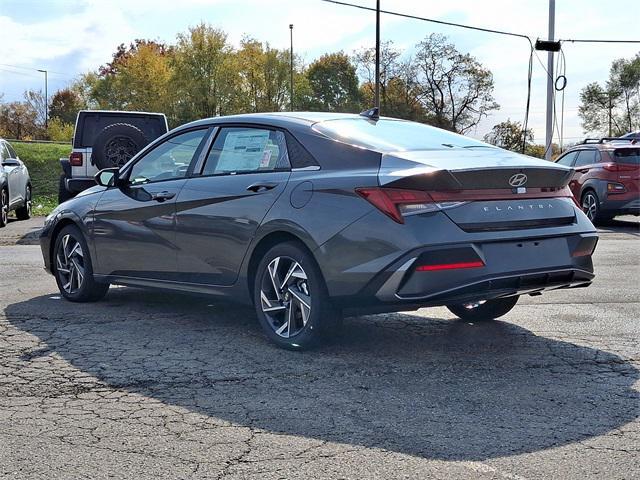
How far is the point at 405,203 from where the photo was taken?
486cm

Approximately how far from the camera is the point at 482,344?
18.5 ft

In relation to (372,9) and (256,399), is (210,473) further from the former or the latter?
(372,9)

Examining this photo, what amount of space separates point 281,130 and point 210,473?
9.84 ft

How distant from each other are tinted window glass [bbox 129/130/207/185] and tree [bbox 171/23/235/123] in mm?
58942

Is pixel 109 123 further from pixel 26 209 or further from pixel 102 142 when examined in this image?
pixel 26 209

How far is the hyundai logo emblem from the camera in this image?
16.8 feet

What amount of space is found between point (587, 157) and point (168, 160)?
1226 centimetres

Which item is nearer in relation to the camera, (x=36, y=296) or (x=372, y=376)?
(x=372, y=376)

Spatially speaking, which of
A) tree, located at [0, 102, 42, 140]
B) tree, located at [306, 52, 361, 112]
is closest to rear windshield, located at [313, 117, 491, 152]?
tree, located at [306, 52, 361, 112]

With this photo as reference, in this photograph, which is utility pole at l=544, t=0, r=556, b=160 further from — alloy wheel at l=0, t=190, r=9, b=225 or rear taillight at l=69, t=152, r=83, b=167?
alloy wheel at l=0, t=190, r=9, b=225

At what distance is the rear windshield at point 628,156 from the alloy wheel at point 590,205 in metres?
0.87

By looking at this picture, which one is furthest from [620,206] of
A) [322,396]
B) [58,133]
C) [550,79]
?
[58,133]

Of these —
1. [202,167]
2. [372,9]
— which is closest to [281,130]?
[202,167]

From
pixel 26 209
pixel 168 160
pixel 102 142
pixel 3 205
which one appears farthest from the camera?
pixel 26 209
